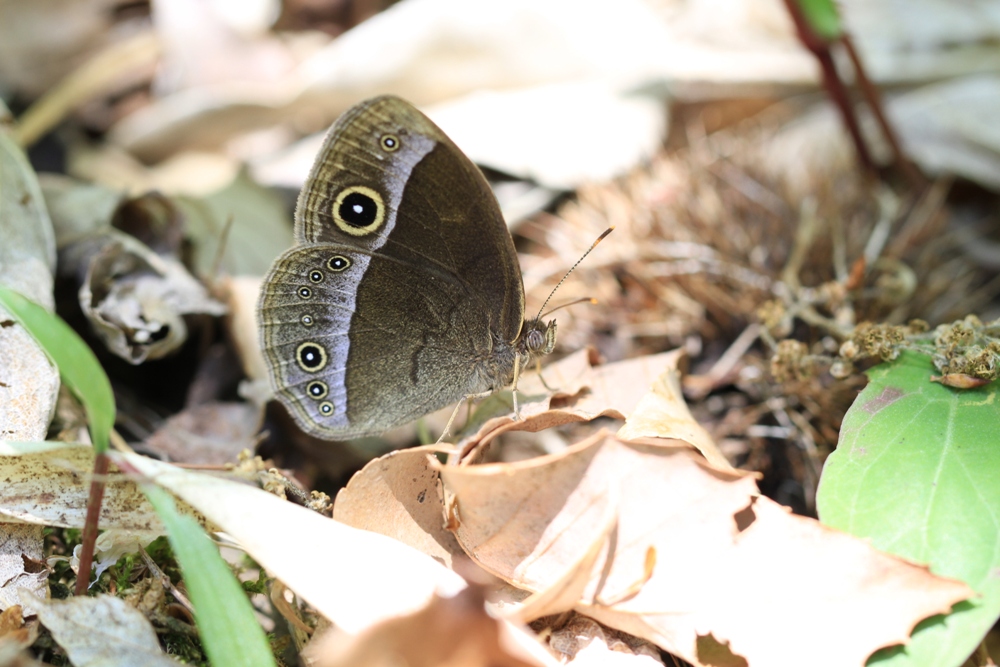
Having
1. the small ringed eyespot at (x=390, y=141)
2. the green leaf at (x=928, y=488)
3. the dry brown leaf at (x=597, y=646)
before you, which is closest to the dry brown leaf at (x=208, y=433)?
the small ringed eyespot at (x=390, y=141)

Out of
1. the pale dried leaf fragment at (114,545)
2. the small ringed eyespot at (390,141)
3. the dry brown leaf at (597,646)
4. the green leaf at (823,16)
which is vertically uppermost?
the green leaf at (823,16)

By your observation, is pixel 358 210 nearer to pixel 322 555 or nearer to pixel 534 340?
pixel 534 340

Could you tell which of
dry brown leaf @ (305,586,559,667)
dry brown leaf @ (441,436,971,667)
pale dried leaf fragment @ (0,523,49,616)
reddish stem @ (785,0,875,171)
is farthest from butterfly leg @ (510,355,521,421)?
reddish stem @ (785,0,875,171)

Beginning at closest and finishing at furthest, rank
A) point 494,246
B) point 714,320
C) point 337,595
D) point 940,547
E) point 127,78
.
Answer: point 337,595, point 940,547, point 494,246, point 714,320, point 127,78

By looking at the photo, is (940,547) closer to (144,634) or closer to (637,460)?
(637,460)

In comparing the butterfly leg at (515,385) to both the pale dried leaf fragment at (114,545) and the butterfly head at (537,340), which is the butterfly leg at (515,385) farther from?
the pale dried leaf fragment at (114,545)

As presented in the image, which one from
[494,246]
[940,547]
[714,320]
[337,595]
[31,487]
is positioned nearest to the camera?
[337,595]

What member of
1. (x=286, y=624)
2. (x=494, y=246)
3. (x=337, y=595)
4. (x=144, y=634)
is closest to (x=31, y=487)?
(x=144, y=634)
